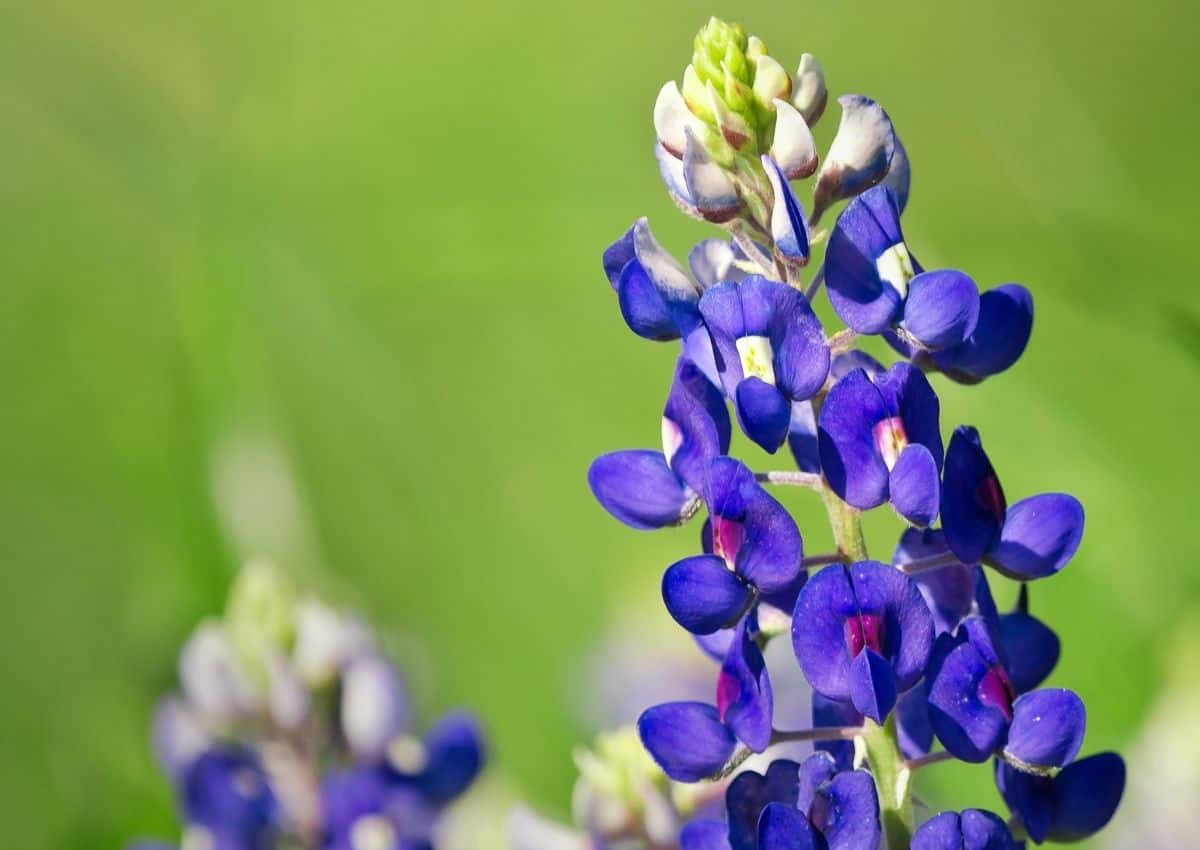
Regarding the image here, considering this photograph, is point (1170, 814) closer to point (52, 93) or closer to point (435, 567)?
point (435, 567)

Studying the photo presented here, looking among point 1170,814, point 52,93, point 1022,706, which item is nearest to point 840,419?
point 1022,706

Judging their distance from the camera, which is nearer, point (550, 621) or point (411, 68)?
point (550, 621)

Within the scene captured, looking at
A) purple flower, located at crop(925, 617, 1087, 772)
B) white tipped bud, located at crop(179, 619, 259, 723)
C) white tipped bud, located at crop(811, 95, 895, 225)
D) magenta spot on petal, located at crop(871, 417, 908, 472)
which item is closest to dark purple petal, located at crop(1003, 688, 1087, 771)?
purple flower, located at crop(925, 617, 1087, 772)

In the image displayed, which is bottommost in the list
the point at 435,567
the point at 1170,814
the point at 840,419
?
the point at 1170,814

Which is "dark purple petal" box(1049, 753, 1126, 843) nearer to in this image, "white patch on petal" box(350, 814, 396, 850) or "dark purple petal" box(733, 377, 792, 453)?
"dark purple petal" box(733, 377, 792, 453)

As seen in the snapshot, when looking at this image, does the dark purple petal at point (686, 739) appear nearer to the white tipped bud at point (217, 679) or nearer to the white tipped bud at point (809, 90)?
the white tipped bud at point (809, 90)

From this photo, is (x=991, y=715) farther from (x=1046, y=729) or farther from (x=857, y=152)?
(x=857, y=152)
